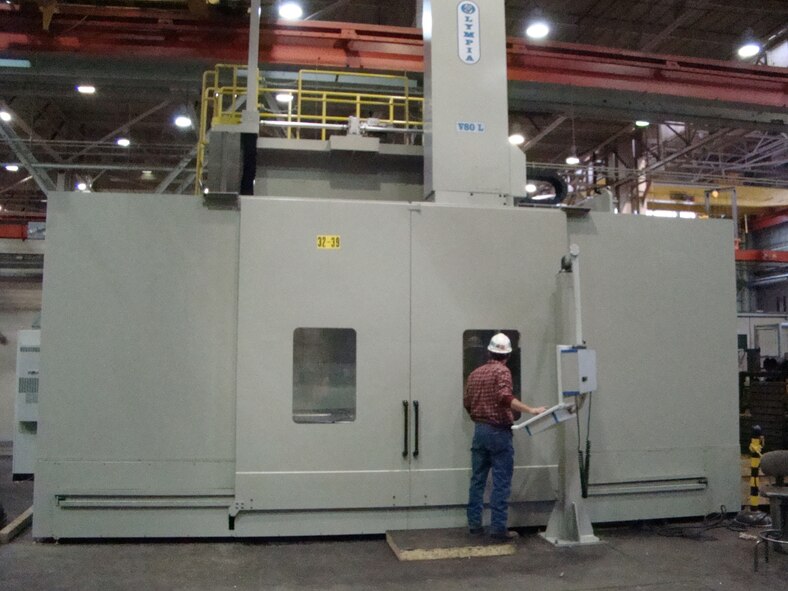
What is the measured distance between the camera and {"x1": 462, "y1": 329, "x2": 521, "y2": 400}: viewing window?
549 cm

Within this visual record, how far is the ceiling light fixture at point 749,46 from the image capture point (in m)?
11.3

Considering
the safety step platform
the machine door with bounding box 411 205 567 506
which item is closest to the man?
the safety step platform

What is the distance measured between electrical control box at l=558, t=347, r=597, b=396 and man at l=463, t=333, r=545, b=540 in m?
0.29

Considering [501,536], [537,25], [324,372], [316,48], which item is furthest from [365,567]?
[537,25]

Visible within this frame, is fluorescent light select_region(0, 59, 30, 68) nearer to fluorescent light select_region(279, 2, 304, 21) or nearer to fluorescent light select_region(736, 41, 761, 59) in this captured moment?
fluorescent light select_region(279, 2, 304, 21)

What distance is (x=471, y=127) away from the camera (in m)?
5.75

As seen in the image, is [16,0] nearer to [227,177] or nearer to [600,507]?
[227,177]

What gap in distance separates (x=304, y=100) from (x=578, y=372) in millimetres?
5413

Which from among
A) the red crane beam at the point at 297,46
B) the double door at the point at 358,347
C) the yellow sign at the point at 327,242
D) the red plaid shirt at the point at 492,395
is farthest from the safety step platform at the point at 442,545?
the red crane beam at the point at 297,46

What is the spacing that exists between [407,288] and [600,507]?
2.66m

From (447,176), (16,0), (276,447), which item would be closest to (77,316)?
(276,447)

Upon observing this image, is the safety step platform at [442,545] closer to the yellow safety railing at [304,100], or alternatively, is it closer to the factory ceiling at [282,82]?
the yellow safety railing at [304,100]

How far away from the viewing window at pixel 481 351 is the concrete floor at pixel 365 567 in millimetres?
1438

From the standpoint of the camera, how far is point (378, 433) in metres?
5.17
